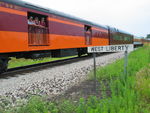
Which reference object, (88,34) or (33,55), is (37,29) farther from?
(88,34)

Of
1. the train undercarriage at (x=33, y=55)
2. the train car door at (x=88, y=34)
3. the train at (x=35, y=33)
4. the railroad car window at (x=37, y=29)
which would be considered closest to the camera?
the train at (x=35, y=33)

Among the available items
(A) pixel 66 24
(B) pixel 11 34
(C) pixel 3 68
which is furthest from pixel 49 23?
(C) pixel 3 68

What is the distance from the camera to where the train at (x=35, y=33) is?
686 cm

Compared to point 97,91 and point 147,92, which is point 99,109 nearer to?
point 147,92

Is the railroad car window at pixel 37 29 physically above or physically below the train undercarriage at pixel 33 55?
above

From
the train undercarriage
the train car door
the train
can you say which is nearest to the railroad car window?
the train

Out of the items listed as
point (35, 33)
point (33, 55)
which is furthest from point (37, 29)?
point (33, 55)

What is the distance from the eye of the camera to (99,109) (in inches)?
104

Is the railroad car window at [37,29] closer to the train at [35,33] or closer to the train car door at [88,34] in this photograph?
the train at [35,33]

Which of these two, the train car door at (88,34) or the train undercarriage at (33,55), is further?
the train car door at (88,34)

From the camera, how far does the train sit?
686 cm

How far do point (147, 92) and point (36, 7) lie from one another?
6.85m

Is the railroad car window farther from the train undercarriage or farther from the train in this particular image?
the train undercarriage

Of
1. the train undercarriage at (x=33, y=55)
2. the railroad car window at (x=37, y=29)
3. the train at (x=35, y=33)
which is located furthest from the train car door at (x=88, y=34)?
the railroad car window at (x=37, y=29)
